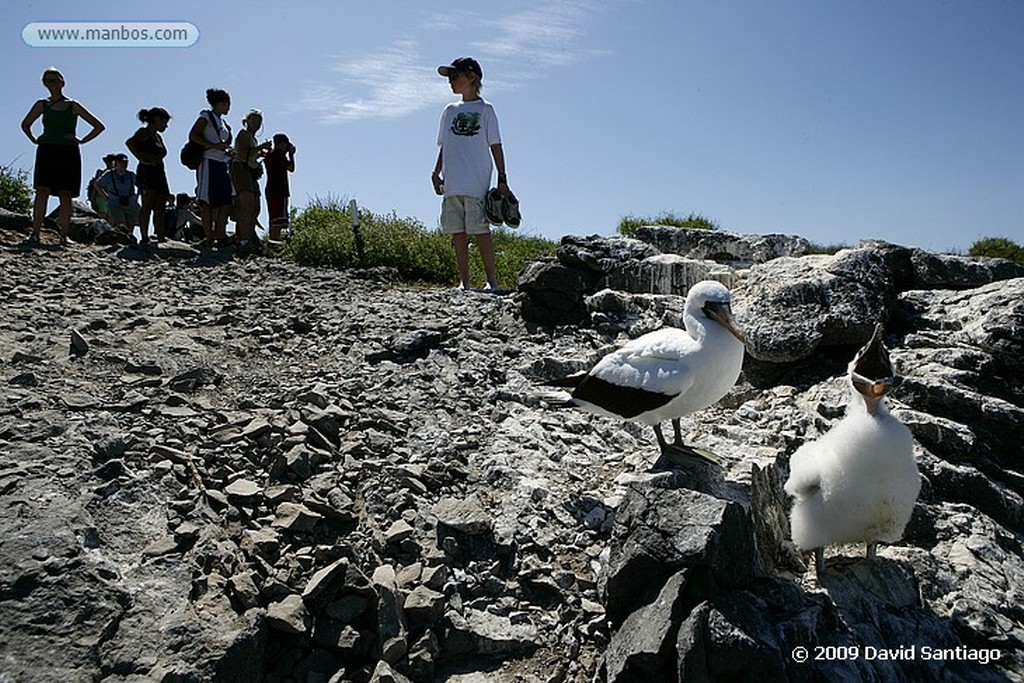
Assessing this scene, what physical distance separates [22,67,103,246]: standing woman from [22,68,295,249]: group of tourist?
1 centimetres

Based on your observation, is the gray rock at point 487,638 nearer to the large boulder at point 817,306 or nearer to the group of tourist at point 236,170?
the large boulder at point 817,306

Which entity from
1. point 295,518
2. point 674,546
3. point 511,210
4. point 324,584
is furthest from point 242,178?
point 674,546

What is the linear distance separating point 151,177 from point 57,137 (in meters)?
1.75

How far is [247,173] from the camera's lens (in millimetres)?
12688

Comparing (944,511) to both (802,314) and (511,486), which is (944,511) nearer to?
(802,314)

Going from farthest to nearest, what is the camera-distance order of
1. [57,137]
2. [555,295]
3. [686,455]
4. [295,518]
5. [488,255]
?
[57,137] → [488,255] → [555,295] → [686,455] → [295,518]

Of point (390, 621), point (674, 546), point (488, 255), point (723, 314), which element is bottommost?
point (390, 621)

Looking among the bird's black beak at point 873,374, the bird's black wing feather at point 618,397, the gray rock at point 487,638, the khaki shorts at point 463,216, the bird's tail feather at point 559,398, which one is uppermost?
the khaki shorts at point 463,216

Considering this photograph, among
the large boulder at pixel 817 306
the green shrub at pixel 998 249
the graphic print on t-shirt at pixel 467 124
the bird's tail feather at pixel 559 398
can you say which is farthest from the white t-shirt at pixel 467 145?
the green shrub at pixel 998 249

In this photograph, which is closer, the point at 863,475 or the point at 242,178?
the point at 863,475

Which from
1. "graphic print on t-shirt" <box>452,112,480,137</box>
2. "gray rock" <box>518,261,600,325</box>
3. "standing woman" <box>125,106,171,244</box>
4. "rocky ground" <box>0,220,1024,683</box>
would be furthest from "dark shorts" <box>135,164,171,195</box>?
"gray rock" <box>518,261,600,325</box>

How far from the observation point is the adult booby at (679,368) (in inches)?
177

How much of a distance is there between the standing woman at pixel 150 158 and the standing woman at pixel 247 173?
1.15m

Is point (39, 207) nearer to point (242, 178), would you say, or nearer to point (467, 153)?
point (242, 178)
